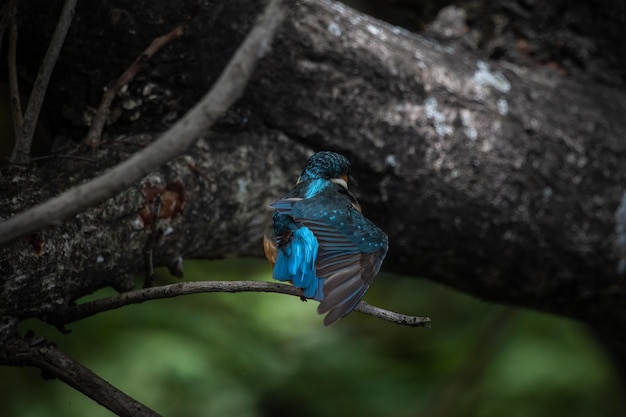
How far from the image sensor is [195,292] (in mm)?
1346

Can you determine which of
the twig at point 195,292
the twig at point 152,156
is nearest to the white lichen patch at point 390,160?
the twig at point 195,292

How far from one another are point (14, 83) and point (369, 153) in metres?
0.88

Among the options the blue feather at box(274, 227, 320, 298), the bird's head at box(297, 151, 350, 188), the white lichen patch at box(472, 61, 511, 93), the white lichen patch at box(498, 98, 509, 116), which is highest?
the white lichen patch at box(472, 61, 511, 93)

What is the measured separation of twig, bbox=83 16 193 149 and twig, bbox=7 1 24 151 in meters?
0.19

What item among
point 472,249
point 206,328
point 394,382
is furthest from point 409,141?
point 394,382

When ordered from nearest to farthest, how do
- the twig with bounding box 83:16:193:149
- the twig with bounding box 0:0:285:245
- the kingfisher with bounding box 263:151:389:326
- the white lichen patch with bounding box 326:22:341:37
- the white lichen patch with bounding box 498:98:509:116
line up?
the twig with bounding box 0:0:285:245 < the kingfisher with bounding box 263:151:389:326 < the twig with bounding box 83:16:193:149 < the white lichen patch with bounding box 326:22:341:37 < the white lichen patch with bounding box 498:98:509:116

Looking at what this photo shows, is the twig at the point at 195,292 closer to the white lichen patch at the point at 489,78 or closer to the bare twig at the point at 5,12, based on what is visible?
the bare twig at the point at 5,12

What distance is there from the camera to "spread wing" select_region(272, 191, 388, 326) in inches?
61.8

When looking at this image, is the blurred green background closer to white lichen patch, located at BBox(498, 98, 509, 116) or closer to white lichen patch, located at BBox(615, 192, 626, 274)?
white lichen patch, located at BBox(615, 192, 626, 274)

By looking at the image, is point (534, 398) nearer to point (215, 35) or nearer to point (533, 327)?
point (533, 327)

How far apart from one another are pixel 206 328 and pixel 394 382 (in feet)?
A: 2.70

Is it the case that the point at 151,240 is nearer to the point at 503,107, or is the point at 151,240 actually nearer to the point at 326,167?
the point at 326,167

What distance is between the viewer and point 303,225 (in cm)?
166

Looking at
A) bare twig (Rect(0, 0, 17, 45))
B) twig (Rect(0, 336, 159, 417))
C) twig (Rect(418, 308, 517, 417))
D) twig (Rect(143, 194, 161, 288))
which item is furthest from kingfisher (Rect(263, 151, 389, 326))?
twig (Rect(418, 308, 517, 417))
